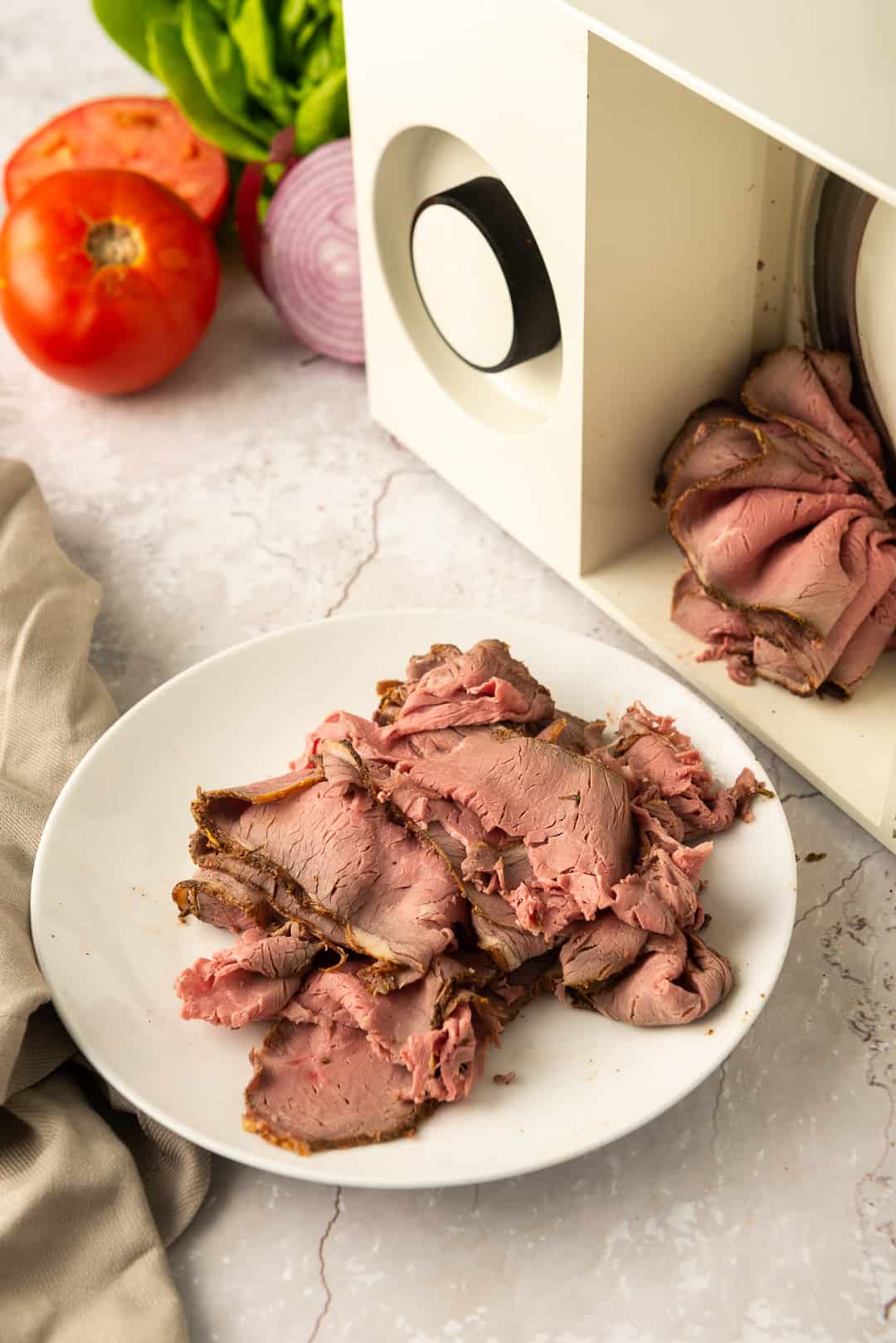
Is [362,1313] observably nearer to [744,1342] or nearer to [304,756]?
[744,1342]

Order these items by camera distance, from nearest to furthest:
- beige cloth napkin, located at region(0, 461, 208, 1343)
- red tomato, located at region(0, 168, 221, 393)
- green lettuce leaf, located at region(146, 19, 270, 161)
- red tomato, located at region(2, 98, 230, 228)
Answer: beige cloth napkin, located at region(0, 461, 208, 1343)
red tomato, located at region(0, 168, 221, 393)
green lettuce leaf, located at region(146, 19, 270, 161)
red tomato, located at region(2, 98, 230, 228)

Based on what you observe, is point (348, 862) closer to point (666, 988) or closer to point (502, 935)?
point (502, 935)

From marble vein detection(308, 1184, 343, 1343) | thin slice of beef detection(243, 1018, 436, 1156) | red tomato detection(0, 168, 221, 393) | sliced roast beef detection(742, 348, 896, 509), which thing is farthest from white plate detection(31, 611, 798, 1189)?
red tomato detection(0, 168, 221, 393)

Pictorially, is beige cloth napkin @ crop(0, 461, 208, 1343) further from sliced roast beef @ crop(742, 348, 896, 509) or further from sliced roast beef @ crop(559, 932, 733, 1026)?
sliced roast beef @ crop(742, 348, 896, 509)

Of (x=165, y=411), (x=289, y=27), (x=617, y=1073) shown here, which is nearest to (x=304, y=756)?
(x=617, y=1073)

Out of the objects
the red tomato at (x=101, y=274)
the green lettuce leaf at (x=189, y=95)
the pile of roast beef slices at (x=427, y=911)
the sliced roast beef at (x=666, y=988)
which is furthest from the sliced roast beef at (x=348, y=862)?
the green lettuce leaf at (x=189, y=95)

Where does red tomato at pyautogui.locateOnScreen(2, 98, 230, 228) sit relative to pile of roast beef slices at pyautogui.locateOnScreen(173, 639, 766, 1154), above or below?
above

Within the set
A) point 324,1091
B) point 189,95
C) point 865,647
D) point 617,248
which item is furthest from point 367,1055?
point 189,95
